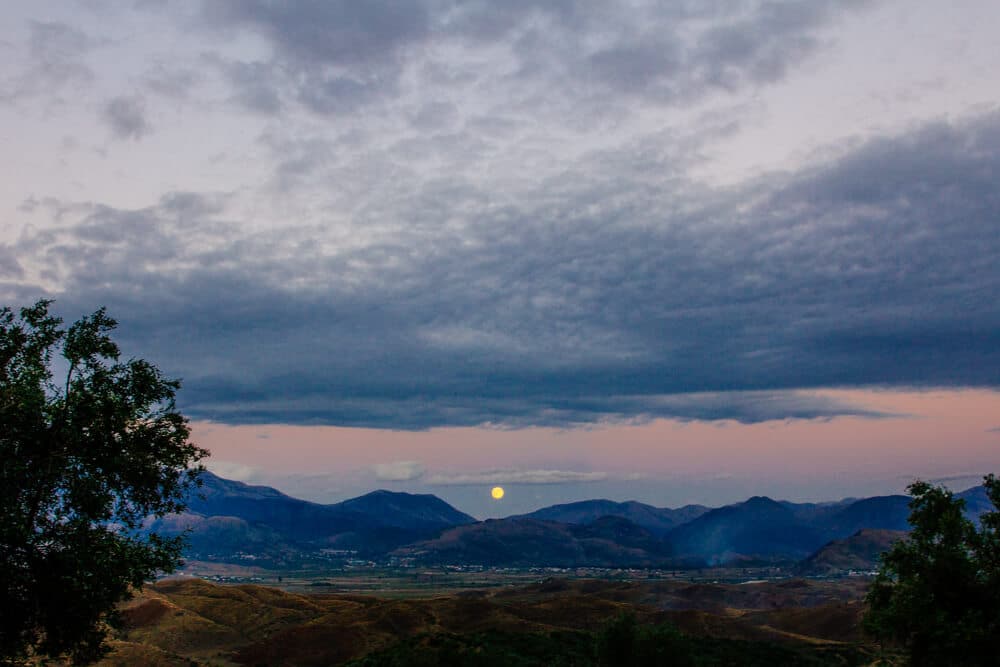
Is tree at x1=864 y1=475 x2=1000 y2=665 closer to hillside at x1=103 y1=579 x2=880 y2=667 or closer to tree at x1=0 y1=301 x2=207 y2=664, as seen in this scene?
tree at x1=0 y1=301 x2=207 y2=664

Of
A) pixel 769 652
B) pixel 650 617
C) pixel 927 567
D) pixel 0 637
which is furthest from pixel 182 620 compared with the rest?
pixel 927 567

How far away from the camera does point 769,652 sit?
123m

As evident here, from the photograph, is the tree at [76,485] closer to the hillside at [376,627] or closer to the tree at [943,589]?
the tree at [943,589]

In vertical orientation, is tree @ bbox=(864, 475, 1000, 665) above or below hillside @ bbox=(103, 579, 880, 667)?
above

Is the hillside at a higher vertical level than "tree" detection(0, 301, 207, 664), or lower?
lower

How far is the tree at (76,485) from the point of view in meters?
30.4

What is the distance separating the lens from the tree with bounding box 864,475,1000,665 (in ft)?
116

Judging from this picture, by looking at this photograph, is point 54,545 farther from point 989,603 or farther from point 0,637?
point 989,603

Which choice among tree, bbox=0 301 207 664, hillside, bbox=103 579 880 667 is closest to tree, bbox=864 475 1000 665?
tree, bbox=0 301 207 664

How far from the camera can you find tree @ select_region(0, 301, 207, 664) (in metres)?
30.4

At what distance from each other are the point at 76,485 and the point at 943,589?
41.5 m

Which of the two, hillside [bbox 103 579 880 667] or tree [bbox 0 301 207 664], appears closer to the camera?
tree [bbox 0 301 207 664]

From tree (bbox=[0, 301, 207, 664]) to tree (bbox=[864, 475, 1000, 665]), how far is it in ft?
117

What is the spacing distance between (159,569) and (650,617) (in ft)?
473
